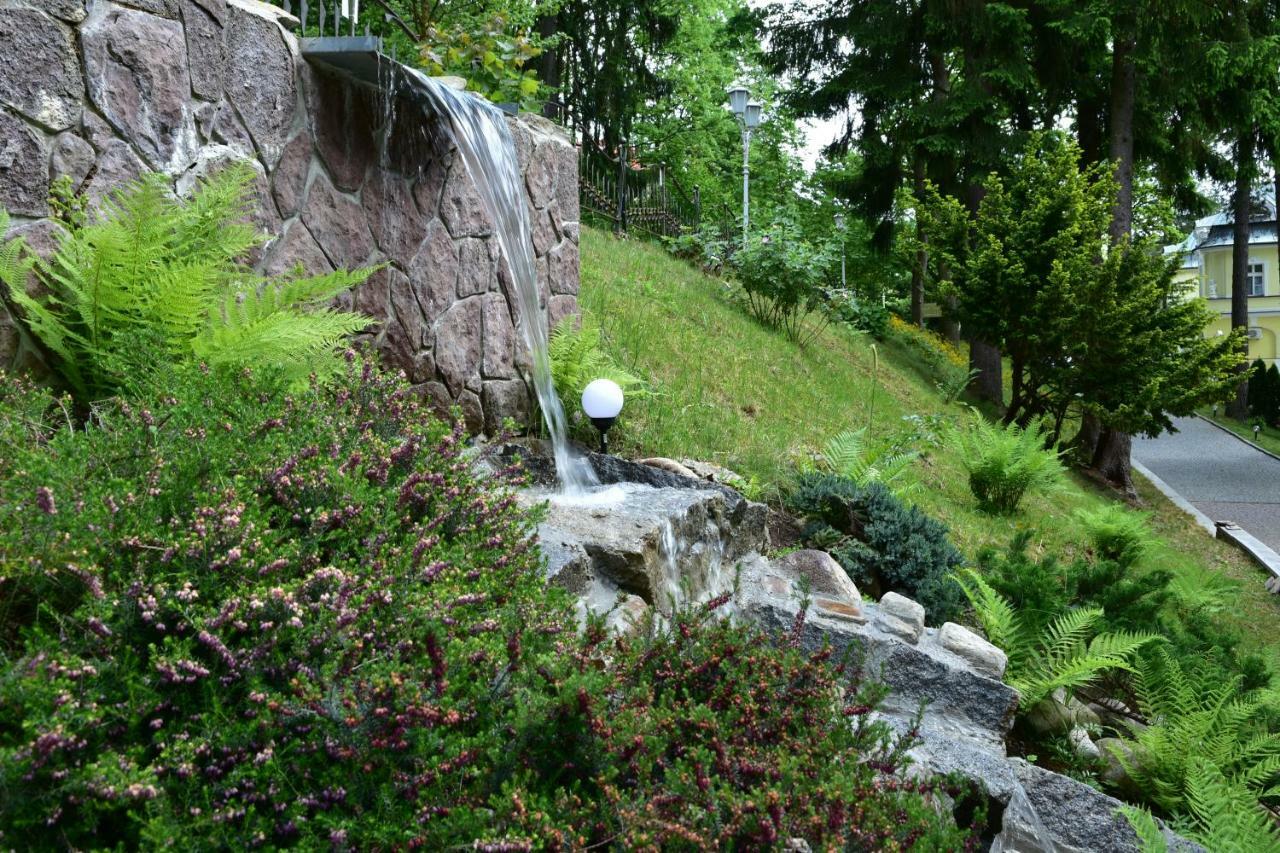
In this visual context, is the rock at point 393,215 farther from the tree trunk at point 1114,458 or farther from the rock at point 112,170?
the tree trunk at point 1114,458

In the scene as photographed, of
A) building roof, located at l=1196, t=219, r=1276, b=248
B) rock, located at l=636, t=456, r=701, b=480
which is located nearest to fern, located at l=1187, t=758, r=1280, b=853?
rock, located at l=636, t=456, r=701, b=480

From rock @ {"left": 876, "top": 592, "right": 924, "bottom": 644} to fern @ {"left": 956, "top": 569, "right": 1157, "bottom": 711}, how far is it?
519 millimetres

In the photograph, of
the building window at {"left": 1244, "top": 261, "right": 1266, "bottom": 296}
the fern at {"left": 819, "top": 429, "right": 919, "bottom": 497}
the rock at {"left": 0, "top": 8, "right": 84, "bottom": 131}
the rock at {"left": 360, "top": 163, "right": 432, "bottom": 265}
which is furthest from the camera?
the building window at {"left": 1244, "top": 261, "right": 1266, "bottom": 296}

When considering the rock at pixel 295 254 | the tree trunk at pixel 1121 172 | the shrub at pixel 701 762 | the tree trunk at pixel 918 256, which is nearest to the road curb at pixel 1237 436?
the tree trunk at pixel 918 256

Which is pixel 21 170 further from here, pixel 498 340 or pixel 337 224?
pixel 498 340

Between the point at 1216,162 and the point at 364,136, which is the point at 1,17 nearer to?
the point at 364,136

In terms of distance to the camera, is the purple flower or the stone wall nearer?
the purple flower

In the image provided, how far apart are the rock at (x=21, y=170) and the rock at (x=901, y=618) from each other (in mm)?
3753

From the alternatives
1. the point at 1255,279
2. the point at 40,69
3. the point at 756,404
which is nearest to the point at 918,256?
the point at 756,404

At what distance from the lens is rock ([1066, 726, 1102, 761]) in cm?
464

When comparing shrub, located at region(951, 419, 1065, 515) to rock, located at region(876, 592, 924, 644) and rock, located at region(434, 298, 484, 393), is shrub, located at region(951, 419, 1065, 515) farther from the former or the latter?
rock, located at region(434, 298, 484, 393)

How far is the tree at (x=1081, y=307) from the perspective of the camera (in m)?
12.9

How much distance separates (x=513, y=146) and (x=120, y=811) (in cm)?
499

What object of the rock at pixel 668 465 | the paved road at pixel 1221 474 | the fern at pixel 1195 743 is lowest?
the paved road at pixel 1221 474
